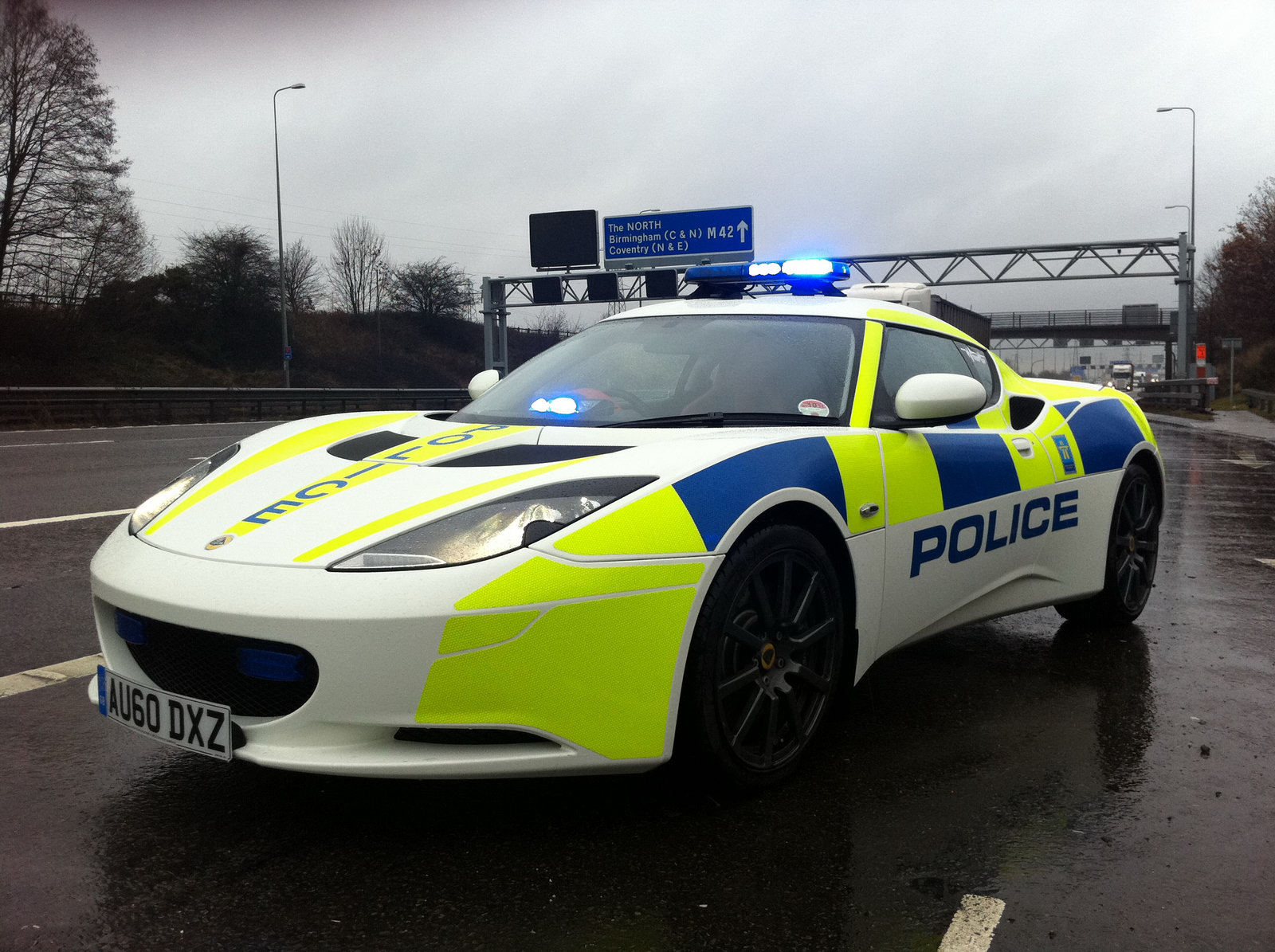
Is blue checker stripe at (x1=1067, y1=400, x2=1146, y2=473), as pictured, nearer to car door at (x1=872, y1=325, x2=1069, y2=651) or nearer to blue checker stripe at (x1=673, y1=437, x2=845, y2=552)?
car door at (x1=872, y1=325, x2=1069, y2=651)

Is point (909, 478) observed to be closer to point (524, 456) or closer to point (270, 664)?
point (524, 456)

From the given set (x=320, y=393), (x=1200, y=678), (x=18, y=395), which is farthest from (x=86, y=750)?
(x=320, y=393)

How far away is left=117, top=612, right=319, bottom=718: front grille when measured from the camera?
2604 mm

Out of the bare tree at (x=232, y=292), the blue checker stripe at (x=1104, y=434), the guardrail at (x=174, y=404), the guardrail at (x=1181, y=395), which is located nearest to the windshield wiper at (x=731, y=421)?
the blue checker stripe at (x=1104, y=434)

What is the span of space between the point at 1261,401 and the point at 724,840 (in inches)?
1482

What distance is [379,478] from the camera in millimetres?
3139

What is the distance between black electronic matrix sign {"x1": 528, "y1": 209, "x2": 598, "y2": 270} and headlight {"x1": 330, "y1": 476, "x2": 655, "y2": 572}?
116ft

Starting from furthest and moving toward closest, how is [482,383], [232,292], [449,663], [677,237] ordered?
[232,292] → [677,237] → [482,383] → [449,663]

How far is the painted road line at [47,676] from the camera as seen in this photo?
396cm

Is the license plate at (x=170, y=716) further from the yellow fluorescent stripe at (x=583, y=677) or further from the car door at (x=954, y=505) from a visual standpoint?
the car door at (x=954, y=505)

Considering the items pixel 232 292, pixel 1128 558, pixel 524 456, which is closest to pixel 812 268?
pixel 1128 558

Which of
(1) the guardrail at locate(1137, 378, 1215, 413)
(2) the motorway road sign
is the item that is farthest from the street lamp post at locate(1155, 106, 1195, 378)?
(2) the motorway road sign

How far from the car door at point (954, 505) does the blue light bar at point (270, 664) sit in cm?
174

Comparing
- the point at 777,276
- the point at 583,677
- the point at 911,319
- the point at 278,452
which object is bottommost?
the point at 583,677
